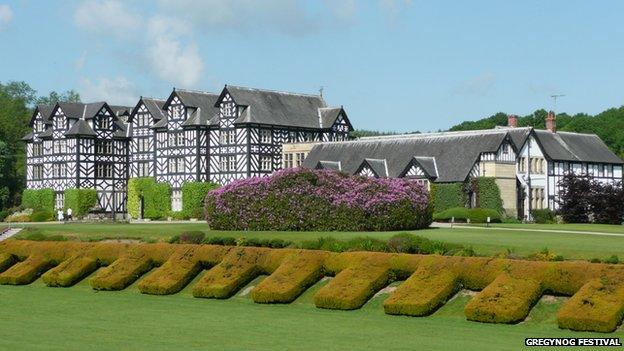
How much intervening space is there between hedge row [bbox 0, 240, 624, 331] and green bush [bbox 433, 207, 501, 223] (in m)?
30.7

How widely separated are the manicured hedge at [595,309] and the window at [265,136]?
5716 cm

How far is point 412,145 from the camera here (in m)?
75.4

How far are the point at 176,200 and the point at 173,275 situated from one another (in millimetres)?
50161

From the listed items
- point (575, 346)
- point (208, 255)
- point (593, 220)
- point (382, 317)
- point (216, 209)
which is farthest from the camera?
point (593, 220)

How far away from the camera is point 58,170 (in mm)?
90625

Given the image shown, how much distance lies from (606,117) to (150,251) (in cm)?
9623

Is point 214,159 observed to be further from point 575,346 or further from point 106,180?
point 575,346

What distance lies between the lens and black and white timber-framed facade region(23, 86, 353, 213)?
81.4 metres

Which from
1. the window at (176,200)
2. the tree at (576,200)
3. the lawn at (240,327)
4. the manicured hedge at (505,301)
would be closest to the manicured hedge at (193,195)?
the window at (176,200)

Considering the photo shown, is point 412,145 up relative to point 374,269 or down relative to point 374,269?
up

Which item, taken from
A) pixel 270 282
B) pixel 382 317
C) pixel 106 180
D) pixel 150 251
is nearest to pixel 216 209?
pixel 150 251

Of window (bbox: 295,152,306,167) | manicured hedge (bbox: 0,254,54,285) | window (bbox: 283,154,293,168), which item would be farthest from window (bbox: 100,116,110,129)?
manicured hedge (bbox: 0,254,54,285)

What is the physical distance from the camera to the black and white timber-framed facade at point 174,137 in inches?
3204

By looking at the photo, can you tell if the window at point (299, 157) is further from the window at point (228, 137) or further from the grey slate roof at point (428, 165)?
the grey slate roof at point (428, 165)
